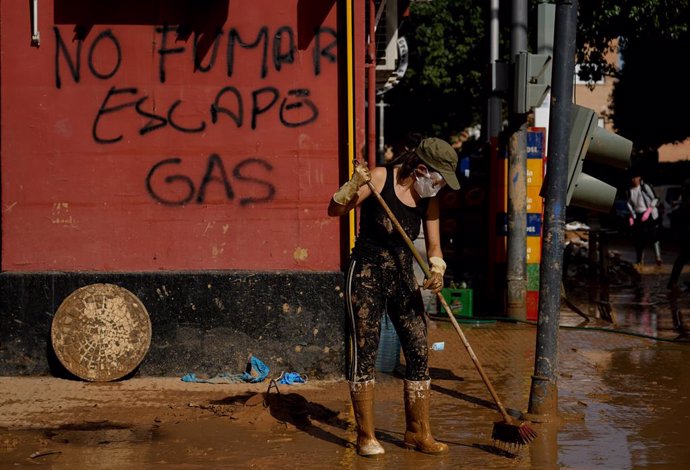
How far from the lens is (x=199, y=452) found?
263 inches

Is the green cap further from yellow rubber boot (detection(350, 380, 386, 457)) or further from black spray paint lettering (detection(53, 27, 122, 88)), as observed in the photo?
black spray paint lettering (detection(53, 27, 122, 88))

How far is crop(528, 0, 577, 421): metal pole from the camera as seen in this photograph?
7410 millimetres

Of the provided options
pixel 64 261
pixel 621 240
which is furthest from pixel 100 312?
pixel 621 240

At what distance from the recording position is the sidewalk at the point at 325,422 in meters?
6.55

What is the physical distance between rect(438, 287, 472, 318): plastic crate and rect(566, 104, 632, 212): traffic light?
5273mm

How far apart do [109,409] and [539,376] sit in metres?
2.97

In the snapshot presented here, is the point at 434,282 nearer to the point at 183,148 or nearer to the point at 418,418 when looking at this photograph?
the point at 418,418

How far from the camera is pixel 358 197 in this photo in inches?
261

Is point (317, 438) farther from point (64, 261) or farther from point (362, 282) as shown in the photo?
point (64, 261)

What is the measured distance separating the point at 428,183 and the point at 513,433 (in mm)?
1566

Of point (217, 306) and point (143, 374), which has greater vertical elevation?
point (217, 306)

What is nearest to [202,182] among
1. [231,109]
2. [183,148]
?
[183,148]

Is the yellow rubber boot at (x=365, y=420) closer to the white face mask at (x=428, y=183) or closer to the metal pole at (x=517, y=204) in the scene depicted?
the white face mask at (x=428, y=183)

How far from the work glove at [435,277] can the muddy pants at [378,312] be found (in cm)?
14
